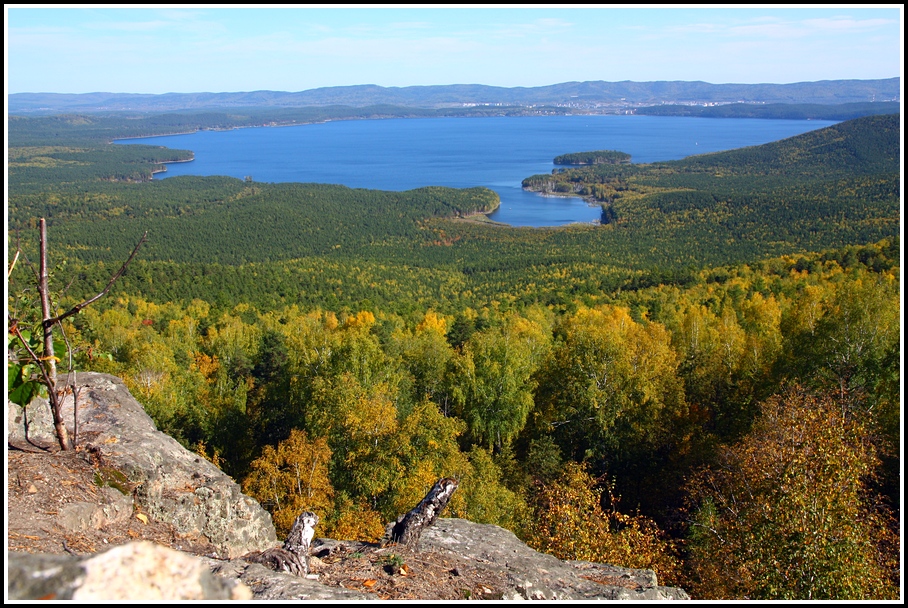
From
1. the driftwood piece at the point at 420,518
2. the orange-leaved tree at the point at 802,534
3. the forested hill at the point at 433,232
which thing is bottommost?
the forested hill at the point at 433,232

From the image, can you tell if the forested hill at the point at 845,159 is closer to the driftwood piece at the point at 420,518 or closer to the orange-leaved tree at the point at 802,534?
the orange-leaved tree at the point at 802,534

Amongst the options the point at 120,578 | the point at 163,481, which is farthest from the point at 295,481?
the point at 120,578

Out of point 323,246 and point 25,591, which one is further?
point 323,246

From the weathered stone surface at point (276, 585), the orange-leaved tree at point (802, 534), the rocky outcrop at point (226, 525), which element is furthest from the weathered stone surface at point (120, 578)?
the orange-leaved tree at point (802, 534)

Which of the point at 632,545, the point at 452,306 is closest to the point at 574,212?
the point at 452,306

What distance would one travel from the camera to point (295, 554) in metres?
7.21

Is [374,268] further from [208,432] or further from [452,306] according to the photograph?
[208,432]

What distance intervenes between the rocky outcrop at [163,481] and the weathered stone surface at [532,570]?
2.42 metres

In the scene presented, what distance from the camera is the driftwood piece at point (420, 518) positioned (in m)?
8.42

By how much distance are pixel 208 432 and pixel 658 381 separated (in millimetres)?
17542

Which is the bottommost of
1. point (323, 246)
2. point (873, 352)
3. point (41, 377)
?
point (323, 246)

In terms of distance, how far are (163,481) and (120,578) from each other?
227 inches

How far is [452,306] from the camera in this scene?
60562 millimetres

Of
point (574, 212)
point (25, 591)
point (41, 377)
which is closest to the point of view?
point (25, 591)
